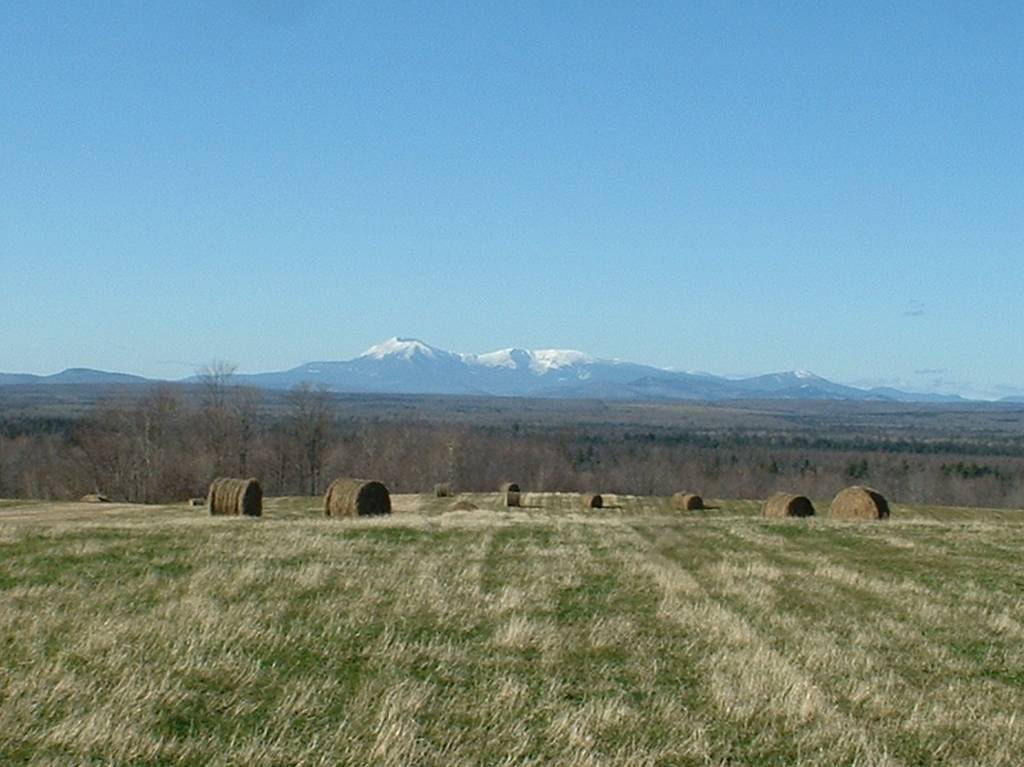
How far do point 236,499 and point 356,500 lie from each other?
5.02 metres

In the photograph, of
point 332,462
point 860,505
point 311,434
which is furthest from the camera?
point 332,462

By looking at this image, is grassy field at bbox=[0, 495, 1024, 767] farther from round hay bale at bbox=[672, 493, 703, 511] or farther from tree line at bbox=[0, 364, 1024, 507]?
tree line at bbox=[0, 364, 1024, 507]

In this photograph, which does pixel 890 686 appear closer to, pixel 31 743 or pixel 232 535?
pixel 31 743

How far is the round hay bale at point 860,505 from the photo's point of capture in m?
36.8

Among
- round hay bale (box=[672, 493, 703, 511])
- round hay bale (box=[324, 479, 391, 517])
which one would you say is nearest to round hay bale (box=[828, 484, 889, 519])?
round hay bale (box=[324, 479, 391, 517])

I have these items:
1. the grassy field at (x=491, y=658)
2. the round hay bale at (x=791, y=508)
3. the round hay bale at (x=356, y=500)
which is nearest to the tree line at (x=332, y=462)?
the round hay bale at (x=356, y=500)

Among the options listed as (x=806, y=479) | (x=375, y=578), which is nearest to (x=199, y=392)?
(x=806, y=479)

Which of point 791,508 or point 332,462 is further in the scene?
point 332,462

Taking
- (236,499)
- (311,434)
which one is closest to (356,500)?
(236,499)

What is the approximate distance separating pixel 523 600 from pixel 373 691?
5.43 meters

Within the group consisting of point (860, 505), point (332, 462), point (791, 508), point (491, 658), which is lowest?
point (332, 462)

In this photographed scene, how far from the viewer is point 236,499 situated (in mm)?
38125

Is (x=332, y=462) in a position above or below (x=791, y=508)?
below

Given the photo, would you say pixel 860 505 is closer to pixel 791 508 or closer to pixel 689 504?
pixel 791 508
